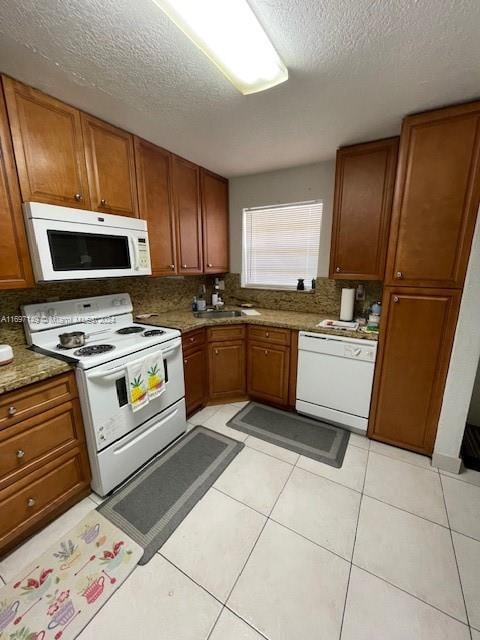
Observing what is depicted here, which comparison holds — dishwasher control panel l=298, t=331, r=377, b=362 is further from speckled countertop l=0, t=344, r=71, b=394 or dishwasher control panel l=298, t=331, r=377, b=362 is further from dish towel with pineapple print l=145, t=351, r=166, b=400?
speckled countertop l=0, t=344, r=71, b=394

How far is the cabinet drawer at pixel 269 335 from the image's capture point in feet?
7.79

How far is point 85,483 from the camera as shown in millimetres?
1618

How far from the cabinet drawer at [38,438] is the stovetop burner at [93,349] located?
0.27 meters

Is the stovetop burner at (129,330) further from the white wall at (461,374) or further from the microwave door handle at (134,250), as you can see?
the white wall at (461,374)

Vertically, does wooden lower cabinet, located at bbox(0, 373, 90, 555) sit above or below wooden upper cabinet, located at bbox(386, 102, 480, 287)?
below

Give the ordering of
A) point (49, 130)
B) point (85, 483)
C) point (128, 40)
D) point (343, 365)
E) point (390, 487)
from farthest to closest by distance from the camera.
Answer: point (343, 365) → point (390, 487) → point (85, 483) → point (49, 130) → point (128, 40)

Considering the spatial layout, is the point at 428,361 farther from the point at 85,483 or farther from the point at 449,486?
the point at 85,483

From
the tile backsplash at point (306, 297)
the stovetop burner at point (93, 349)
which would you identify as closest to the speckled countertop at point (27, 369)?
the stovetop burner at point (93, 349)

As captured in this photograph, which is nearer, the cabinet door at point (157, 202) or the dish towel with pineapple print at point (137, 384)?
the dish towel with pineapple print at point (137, 384)

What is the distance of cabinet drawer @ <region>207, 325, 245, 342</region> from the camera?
2.46 meters

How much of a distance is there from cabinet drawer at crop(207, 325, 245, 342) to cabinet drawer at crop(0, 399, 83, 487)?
3.99 ft

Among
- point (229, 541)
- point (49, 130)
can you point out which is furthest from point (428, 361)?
point (49, 130)

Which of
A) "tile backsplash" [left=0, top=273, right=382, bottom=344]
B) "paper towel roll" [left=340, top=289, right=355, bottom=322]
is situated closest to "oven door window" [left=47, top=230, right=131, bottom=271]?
"tile backsplash" [left=0, top=273, right=382, bottom=344]

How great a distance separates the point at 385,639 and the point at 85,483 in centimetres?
165
